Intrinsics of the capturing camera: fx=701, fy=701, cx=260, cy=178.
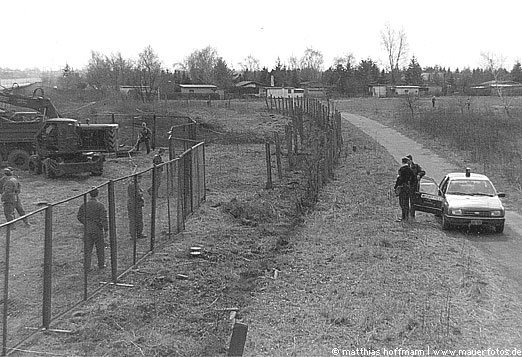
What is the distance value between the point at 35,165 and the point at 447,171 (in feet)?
53.7

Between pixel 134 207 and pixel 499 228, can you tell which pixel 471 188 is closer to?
pixel 499 228

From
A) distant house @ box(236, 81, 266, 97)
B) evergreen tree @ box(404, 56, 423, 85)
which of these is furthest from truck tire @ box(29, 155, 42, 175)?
evergreen tree @ box(404, 56, 423, 85)

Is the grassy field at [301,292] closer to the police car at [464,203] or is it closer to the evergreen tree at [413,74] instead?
the police car at [464,203]

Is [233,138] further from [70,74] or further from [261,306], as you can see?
[70,74]

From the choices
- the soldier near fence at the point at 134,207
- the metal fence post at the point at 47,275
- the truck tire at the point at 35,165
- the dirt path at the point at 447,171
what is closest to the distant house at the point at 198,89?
the dirt path at the point at 447,171

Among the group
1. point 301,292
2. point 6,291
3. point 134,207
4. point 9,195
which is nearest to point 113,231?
point 134,207

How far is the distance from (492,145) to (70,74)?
98.3 meters

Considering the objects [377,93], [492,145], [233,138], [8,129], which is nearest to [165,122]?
[233,138]

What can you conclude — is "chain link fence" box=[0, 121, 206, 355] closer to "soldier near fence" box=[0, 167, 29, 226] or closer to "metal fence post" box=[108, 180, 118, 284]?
"metal fence post" box=[108, 180, 118, 284]

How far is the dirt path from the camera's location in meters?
13.6

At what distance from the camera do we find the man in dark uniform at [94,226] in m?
9.91

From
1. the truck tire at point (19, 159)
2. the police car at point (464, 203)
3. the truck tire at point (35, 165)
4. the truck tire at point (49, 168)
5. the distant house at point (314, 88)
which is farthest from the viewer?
the distant house at point (314, 88)

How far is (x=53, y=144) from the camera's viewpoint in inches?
1022

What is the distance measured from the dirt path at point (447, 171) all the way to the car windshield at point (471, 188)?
3.29ft
